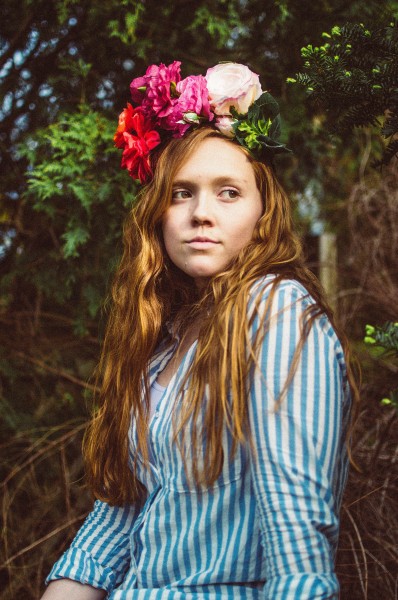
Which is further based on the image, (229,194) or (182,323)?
(182,323)

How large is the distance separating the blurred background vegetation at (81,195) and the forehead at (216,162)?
0.87 metres

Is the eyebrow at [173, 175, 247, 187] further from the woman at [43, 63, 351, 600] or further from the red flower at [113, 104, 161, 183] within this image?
the red flower at [113, 104, 161, 183]

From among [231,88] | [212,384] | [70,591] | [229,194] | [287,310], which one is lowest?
[70,591]

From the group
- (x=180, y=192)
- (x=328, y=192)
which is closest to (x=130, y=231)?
(x=180, y=192)

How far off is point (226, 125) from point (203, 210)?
252mm

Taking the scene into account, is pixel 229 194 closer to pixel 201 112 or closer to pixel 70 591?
pixel 201 112

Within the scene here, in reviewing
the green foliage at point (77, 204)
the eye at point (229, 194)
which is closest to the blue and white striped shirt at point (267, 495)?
the eye at point (229, 194)

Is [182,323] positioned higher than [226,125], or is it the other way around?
[226,125]

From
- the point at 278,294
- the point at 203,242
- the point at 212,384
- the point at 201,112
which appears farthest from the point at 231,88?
the point at 212,384

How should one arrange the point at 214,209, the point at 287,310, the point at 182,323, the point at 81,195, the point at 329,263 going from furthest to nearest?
the point at 329,263 < the point at 81,195 < the point at 182,323 < the point at 214,209 < the point at 287,310

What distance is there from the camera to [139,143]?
169cm

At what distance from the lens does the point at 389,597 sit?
5.96ft

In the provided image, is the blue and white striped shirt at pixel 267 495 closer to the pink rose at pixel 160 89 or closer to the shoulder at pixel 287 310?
the shoulder at pixel 287 310

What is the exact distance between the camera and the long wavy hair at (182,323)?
1291mm
